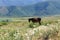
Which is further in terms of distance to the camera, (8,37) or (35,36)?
(35,36)

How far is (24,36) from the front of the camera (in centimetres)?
1266

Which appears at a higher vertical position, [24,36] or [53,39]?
[24,36]

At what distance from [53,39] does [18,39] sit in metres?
4.50

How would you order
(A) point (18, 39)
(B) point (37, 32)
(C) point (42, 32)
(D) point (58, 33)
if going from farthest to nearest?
(D) point (58, 33), (C) point (42, 32), (B) point (37, 32), (A) point (18, 39)

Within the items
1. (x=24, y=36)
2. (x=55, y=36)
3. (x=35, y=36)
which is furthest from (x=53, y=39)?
(x=24, y=36)

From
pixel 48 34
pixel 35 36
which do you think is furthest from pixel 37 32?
pixel 48 34

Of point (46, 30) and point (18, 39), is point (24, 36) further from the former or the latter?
point (46, 30)

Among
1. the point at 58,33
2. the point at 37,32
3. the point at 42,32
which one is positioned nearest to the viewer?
the point at 37,32

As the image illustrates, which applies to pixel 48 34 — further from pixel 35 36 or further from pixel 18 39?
pixel 18 39

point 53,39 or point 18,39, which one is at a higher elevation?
point 18,39

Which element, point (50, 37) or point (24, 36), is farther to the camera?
point (50, 37)

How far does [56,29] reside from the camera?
1684 centimetres

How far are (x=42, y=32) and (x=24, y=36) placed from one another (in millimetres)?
3083

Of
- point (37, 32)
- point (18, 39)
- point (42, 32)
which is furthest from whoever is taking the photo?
point (42, 32)
